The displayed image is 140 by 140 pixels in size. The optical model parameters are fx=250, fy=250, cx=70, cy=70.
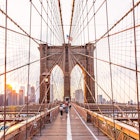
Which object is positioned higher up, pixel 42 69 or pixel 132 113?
pixel 42 69

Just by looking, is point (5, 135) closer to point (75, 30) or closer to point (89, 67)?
point (75, 30)

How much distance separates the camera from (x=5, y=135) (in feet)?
11.2

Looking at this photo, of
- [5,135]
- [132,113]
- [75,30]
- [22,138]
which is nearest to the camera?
[5,135]

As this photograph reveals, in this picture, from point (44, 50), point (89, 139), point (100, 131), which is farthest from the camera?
point (44, 50)

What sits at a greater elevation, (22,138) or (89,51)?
(89,51)

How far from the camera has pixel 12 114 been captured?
56.7 ft

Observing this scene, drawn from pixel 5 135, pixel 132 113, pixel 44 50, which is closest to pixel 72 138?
pixel 5 135

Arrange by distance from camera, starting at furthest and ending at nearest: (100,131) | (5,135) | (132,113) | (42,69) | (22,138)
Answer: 1. (42,69)
2. (132,113)
3. (100,131)
4. (22,138)
5. (5,135)

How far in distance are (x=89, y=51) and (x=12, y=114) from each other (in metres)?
21.6

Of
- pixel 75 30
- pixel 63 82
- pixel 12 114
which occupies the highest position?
pixel 75 30

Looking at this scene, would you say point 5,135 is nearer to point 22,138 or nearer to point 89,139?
point 22,138

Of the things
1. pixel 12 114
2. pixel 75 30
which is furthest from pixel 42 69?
pixel 12 114

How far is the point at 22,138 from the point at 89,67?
111ft

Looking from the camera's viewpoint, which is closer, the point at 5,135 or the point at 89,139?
the point at 5,135
